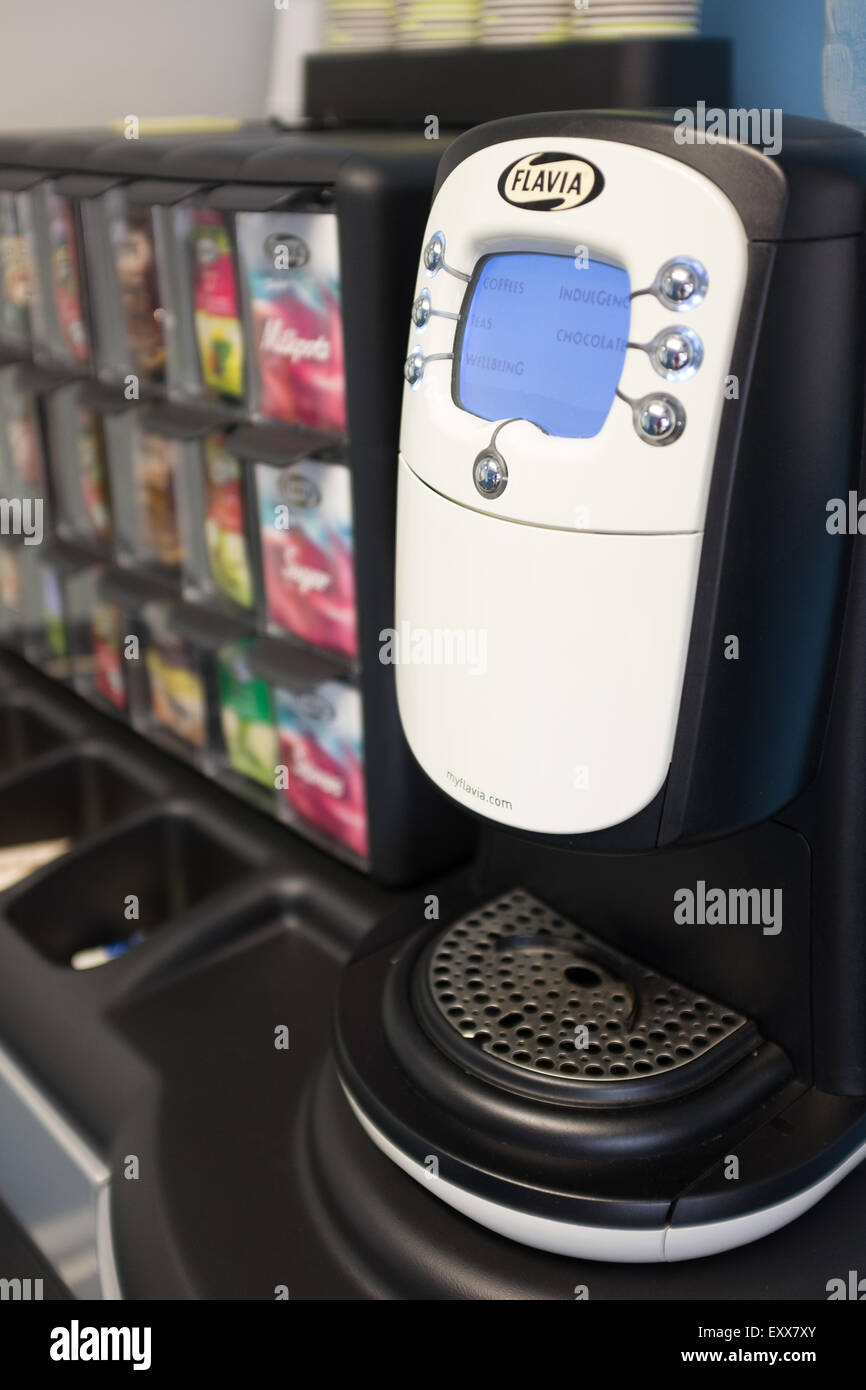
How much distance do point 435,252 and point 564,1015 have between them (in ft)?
1.38

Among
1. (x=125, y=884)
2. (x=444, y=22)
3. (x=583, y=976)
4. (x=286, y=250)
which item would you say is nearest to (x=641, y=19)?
(x=444, y=22)

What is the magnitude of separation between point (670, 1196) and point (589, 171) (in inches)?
19.1

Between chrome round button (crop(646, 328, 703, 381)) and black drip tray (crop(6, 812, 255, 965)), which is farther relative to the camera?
black drip tray (crop(6, 812, 255, 965))

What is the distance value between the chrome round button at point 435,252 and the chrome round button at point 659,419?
141 millimetres

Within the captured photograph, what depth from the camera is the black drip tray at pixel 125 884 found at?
3.45 feet

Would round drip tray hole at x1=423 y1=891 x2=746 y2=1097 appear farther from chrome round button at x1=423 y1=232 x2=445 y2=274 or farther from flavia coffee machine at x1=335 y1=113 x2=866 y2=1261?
chrome round button at x1=423 y1=232 x2=445 y2=274

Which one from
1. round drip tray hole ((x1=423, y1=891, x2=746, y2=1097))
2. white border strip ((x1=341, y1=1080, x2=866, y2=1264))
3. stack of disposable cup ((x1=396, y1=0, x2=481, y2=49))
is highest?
stack of disposable cup ((x1=396, y1=0, x2=481, y2=49))

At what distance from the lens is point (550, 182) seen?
0.54 meters

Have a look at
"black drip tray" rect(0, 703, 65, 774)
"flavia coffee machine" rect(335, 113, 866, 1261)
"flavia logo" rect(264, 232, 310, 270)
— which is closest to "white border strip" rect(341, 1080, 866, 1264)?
"flavia coffee machine" rect(335, 113, 866, 1261)

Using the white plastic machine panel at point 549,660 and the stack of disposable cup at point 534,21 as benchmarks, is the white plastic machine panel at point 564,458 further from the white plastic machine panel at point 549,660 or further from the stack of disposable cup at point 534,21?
the stack of disposable cup at point 534,21

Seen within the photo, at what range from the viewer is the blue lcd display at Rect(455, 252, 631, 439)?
Result: 534mm

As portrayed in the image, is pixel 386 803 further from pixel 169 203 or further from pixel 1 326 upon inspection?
pixel 1 326

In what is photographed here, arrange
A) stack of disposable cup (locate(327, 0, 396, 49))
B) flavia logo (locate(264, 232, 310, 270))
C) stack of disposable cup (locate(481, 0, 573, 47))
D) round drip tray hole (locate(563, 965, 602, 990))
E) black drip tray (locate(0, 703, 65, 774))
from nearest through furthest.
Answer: round drip tray hole (locate(563, 965, 602, 990)), flavia logo (locate(264, 232, 310, 270)), stack of disposable cup (locate(481, 0, 573, 47)), stack of disposable cup (locate(327, 0, 396, 49)), black drip tray (locate(0, 703, 65, 774))

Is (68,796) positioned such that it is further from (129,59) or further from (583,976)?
(129,59)
